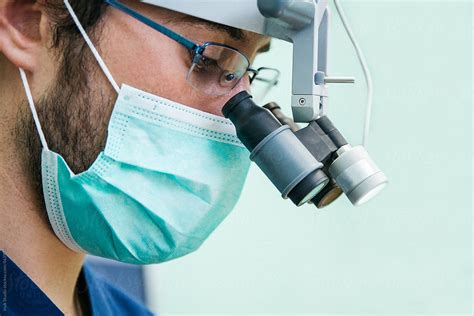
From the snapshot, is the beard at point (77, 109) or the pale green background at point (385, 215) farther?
the pale green background at point (385, 215)

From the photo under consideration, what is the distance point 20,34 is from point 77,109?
0.61 ft

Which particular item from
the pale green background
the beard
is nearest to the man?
the beard

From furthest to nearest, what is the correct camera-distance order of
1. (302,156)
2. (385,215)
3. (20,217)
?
1. (385,215)
2. (20,217)
3. (302,156)

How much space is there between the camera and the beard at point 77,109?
4.83 feet

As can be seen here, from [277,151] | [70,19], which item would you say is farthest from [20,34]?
[277,151]

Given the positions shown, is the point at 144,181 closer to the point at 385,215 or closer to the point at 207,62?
the point at 207,62

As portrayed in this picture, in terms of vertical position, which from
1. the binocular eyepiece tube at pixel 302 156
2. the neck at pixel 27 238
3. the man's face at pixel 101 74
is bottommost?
the neck at pixel 27 238

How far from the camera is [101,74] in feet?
4.83

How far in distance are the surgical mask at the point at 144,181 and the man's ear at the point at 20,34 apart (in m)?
0.04

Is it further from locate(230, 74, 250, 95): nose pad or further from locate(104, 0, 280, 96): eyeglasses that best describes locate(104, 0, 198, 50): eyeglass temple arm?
locate(230, 74, 250, 95): nose pad

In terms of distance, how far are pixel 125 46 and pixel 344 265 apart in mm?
1312

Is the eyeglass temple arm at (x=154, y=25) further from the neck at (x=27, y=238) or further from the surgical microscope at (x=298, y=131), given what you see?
the neck at (x=27, y=238)

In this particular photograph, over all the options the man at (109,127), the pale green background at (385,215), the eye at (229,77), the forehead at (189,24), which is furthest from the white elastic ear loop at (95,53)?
the pale green background at (385,215)

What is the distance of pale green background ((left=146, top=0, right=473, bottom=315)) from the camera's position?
2.49 metres
